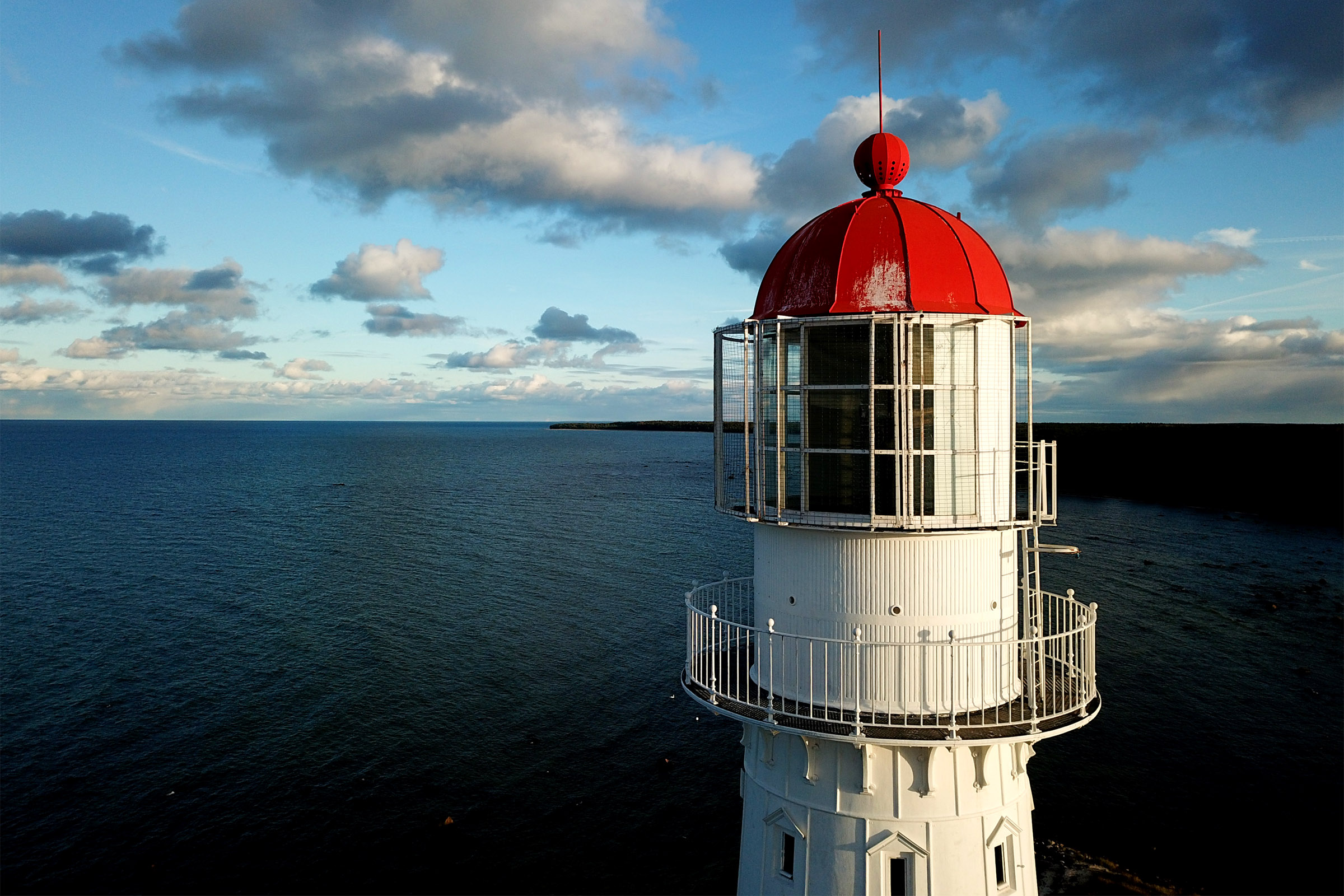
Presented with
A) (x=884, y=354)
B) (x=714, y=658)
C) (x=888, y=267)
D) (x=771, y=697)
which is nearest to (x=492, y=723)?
(x=714, y=658)

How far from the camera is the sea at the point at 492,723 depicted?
73.4 ft

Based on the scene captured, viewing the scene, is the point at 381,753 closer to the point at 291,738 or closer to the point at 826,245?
the point at 291,738

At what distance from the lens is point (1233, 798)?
81.7ft

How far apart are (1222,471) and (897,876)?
109214 mm

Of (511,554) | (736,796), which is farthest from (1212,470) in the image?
(736,796)

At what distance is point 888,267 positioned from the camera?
863cm

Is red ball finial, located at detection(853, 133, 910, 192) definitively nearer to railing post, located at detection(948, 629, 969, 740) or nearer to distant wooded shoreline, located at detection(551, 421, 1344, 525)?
railing post, located at detection(948, 629, 969, 740)

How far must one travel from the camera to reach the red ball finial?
9.56 meters

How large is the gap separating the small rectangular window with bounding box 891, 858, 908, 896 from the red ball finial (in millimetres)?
7607

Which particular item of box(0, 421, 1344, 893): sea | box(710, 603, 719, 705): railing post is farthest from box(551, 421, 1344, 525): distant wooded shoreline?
box(710, 603, 719, 705): railing post

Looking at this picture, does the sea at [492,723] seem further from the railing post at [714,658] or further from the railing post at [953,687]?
the railing post at [953,687]

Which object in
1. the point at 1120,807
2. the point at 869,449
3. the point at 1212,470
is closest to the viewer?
the point at 869,449

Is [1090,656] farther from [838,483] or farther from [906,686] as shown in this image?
[838,483]

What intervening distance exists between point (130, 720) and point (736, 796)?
2147 cm
